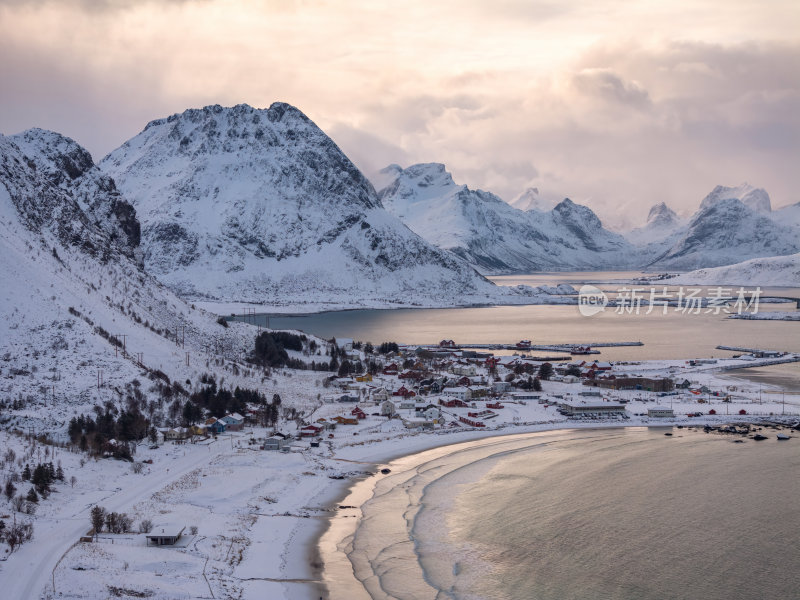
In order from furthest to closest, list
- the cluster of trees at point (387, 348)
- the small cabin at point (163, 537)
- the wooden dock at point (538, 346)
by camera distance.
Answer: the wooden dock at point (538, 346)
the cluster of trees at point (387, 348)
the small cabin at point (163, 537)

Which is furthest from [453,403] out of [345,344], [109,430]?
[345,344]

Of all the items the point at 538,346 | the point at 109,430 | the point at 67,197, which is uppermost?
the point at 67,197

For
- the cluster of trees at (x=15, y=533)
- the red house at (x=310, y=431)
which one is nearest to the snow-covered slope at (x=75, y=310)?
the red house at (x=310, y=431)

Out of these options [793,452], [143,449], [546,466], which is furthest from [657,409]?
[143,449]

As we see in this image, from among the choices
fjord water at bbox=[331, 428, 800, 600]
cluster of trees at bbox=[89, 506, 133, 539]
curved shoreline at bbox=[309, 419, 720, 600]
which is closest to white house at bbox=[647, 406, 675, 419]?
curved shoreline at bbox=[309, 419, 720, 600]

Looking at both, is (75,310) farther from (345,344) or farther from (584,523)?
(345,344)

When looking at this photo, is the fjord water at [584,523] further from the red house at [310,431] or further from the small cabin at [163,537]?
the red house at [310,431]
